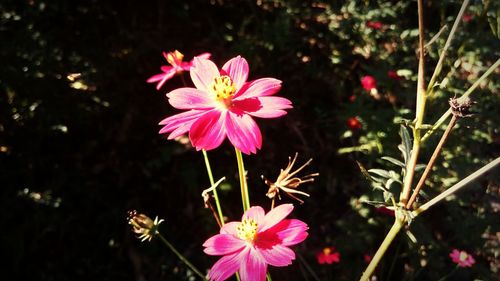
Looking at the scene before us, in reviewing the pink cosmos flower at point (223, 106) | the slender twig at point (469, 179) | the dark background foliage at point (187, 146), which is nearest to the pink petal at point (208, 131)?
the pink cosmos flower at point (223, 106)

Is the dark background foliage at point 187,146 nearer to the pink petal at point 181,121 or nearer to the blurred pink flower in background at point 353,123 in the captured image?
the blurred pink flower in background at point 353,123

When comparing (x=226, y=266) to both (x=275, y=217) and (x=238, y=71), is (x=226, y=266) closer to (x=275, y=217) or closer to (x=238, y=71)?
(x=275, y=217)

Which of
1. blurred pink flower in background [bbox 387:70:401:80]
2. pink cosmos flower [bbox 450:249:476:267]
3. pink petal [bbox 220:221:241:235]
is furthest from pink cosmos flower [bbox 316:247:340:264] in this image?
pink petal [bbox 220:221:241:235]

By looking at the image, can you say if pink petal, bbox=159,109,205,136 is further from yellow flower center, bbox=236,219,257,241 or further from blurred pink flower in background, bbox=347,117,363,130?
blurred pink flower in background, bbox=347,117,363,130

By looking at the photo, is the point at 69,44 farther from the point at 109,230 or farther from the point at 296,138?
the point at 296,138

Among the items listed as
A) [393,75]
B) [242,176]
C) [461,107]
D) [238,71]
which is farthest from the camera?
[393,75]

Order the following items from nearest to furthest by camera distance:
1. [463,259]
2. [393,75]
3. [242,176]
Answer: [242,176], [463,259], [393,75]

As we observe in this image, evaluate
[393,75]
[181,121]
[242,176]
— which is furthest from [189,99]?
[393,75]
